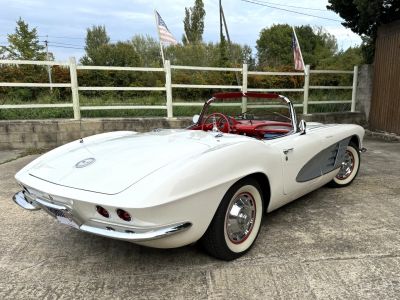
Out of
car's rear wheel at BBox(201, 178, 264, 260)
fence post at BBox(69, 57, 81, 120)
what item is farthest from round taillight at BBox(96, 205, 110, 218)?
fence post at BBox(69, 57, 81, 120)

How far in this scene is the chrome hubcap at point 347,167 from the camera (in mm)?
4730

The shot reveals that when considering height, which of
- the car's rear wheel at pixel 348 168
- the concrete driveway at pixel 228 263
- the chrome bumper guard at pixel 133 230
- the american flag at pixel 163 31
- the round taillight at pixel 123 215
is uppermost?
the american flag at pixel 163 31

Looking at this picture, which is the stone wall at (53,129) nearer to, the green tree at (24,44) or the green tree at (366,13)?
the green tree at (366,13)

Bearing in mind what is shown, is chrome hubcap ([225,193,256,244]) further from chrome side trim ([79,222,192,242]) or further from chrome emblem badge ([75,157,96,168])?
chrome emblem badge ([75,157,96,168])

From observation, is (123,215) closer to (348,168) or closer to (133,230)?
(133,230)

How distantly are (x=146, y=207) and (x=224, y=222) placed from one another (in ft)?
2.37

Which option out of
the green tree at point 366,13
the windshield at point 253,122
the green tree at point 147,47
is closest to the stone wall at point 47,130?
the windshield at point 253,122

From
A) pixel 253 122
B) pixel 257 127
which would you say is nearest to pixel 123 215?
pixel 257 127

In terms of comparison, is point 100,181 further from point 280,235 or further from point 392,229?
point 392,229

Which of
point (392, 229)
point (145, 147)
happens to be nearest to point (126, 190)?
point (145, 147)

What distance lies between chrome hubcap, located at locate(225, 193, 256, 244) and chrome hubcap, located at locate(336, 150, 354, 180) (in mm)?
2109

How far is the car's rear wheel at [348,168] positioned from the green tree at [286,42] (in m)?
34.2

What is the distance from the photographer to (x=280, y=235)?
337 cm

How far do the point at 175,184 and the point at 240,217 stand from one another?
0.78 meters
